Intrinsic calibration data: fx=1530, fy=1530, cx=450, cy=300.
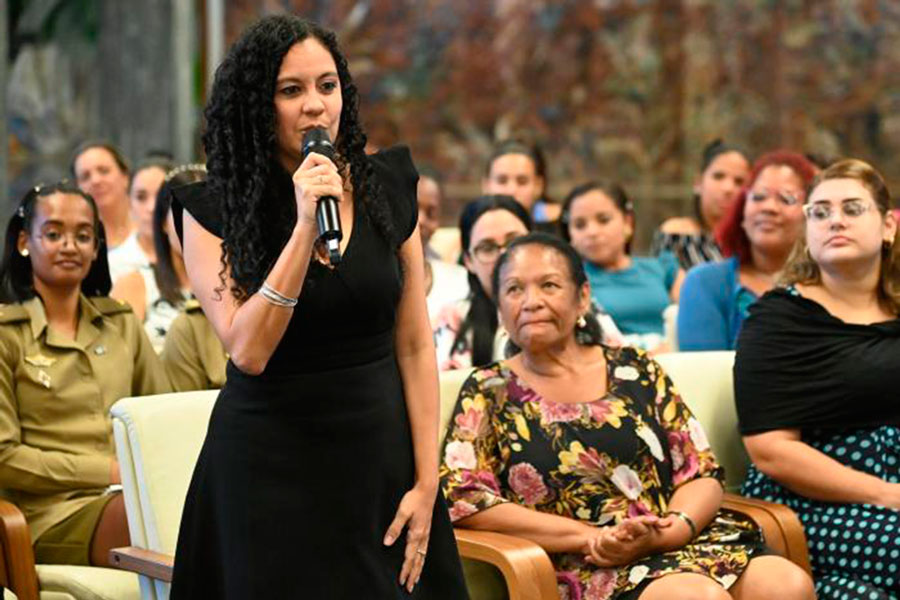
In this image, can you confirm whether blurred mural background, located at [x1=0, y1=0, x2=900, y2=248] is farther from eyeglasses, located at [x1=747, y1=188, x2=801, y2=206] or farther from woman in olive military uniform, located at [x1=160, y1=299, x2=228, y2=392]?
woman in olive military uniform, located at [x1=160, y1=299, x2=228, y2=392]

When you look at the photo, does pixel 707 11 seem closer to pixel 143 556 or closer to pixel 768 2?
pixel 768 2

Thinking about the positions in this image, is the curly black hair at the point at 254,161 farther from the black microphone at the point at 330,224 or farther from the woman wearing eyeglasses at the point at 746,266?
the woman wearing eyeglasses at the point at 746,266

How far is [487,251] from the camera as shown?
17.3 feet

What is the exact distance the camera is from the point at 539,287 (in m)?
3.97

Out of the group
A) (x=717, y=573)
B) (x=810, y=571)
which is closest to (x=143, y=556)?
(x=717, y=573)

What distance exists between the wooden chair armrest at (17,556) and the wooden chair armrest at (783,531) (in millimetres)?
1799

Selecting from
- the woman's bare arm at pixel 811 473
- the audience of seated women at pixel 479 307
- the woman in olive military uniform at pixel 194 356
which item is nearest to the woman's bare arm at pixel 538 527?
the woman's bare arm at pixel 811 473

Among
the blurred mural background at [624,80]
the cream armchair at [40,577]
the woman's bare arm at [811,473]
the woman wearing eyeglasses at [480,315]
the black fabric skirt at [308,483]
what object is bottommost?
the cream armchair at [40,577]

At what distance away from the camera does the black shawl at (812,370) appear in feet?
13.7

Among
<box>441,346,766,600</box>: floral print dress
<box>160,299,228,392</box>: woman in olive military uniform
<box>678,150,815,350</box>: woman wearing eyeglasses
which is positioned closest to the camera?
<box>441,346,766,600</box>: floral print dress

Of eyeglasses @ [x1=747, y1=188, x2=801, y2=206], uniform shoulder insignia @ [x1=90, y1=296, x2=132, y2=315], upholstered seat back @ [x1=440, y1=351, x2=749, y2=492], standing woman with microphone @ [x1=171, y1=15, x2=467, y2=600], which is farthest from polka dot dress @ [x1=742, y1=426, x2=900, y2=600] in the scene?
uniform shoulder insignia @ [x1=90, y1=296, x2=132, y2=315]

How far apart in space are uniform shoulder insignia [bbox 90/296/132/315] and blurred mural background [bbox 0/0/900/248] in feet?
18.7

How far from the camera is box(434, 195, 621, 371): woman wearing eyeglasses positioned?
494cm

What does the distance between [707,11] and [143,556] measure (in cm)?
816
